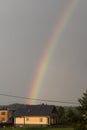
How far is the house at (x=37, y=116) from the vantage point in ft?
324

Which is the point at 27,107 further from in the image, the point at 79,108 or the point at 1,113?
the point at 79,108

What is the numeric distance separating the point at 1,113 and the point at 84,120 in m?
89.4

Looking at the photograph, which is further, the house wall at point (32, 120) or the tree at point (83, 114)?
the house wall at point (32, 120)

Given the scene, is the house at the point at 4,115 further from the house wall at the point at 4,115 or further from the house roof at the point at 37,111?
the house roof at the point at 37,111

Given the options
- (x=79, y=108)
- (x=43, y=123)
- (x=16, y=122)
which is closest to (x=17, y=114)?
(x=16, y=122)

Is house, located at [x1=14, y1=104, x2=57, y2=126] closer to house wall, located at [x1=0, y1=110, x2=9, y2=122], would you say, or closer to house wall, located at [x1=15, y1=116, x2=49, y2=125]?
house wall, located at [x1=15, y1=116, x2=49, y2=125]

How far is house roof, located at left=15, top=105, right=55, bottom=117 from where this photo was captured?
10044 cm

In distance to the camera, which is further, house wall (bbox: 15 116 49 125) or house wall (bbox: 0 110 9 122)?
house wall (bbox: 0 110 9 122)

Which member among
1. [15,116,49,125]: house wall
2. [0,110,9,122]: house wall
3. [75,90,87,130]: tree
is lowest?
[75,90,87,130]: tree

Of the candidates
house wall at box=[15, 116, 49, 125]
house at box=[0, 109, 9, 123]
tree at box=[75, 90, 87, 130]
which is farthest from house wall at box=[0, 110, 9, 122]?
tree at box=[75, 90, 87, 130]

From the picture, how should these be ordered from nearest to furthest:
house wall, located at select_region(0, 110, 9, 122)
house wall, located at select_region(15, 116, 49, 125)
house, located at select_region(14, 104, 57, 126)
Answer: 1. house wall, located at select_region(15, 116, 49, 125)
2. house, located at select_region(14, 104, 57, 126)
3. house wall, located at select_region(0, 110, 9, 122)

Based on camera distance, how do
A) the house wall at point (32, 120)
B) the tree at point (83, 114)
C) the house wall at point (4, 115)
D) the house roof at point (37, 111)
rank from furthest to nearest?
the house wall at point (4, 115), the house roof at point (37, 111), the house wall at point (32, 120), the tree at point (83, 114)

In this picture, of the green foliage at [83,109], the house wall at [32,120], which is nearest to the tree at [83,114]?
the green foliage at [83,109]

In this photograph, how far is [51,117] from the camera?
100 meters
